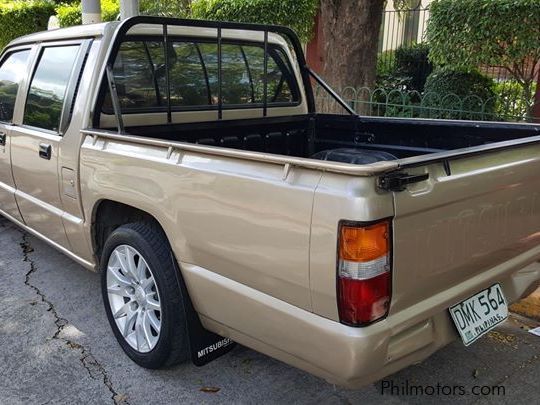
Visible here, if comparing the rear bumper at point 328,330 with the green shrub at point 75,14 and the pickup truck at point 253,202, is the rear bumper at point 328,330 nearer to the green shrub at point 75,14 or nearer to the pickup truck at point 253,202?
the pickup truck at point 253,202

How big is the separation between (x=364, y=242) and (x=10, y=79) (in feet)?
11.8

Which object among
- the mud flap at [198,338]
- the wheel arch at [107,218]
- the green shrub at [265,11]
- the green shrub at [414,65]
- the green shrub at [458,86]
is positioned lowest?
the mud flap at [198,338]

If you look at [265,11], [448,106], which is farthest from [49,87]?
[265,11]

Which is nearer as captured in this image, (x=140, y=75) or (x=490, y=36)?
(x=140, y=75)

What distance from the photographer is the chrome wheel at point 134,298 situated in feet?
9.75

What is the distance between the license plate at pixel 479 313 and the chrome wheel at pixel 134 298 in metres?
1.47

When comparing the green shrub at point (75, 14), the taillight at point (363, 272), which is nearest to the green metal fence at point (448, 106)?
the taillight at point (363, 272)

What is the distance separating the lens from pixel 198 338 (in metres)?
2.77

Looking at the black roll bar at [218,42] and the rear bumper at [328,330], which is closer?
the rear bumper at [328,330]

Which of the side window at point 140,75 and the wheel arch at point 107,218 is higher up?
the side window at point 140,75

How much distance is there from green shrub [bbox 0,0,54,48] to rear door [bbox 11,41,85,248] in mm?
15526

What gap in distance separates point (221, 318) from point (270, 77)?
2.36 metres

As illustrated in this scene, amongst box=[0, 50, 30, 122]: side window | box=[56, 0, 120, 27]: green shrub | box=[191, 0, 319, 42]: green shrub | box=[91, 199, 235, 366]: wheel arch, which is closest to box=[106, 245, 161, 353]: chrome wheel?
box=[91, 199, 235, 366]: wheel arch

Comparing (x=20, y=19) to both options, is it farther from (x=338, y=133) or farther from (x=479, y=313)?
(x=479, y=313)
